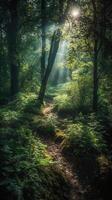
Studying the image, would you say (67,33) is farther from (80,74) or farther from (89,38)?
(80,74)

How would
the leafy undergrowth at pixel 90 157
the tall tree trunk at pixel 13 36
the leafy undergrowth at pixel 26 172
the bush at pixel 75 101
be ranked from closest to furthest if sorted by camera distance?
the leafy undergrowth at pixel 26 172 → the leafy undergrowth at pixel 90 157 → the bush at pixel 75 101 → the tall tree trunk at pixel 13 36

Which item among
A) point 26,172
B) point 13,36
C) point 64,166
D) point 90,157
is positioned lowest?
point 64,166

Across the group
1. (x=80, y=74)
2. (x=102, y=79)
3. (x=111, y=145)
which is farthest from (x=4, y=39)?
(x=111, y=145)

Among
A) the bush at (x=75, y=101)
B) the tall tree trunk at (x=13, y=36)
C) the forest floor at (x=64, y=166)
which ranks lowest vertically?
the forest floor at (x=64, y=166)

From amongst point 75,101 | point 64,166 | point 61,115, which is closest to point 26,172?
point 64,166

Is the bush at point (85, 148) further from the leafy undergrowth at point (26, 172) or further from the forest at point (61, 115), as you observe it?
the leafy undergrowth at point (26, 172)

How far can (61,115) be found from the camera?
16875mm

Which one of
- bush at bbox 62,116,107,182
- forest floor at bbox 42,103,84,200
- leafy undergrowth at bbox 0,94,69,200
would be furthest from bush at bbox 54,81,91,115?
leafy undergrowth at bbox 0,94,69,200

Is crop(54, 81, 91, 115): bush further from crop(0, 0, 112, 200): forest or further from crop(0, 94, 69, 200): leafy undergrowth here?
crop(0, 94, 69, 200): leafy undergrowth

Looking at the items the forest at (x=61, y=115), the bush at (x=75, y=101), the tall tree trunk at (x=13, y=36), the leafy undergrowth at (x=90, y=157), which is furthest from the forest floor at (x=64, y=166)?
the tall tree trunk at (x=13, y=36)

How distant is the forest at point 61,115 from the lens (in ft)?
24.8

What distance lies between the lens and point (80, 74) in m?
18.2

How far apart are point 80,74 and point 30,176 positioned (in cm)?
1190

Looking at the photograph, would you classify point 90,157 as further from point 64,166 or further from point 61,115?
point 61,115
